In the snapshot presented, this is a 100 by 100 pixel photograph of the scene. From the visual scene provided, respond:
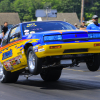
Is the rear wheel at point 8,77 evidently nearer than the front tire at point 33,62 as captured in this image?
No

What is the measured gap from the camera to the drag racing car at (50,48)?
7293 mm

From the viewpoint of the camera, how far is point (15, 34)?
9031mm

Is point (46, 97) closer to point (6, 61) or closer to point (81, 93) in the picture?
point (81, 93)

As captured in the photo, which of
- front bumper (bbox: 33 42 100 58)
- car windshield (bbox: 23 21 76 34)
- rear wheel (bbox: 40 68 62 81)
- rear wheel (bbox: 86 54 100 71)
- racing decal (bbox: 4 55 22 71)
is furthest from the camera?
rear wheel (bbox: 40 68 62 81)

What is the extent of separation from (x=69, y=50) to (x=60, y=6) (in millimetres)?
121954

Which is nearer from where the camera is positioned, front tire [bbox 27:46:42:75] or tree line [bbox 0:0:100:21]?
front tire [bbox 27:46:42:75]

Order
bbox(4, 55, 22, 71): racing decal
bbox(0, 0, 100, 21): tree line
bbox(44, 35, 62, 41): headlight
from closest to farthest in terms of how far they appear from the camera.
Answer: bbox(44, 35, 62, 41): headlight, bbox(4, 55, 22, 71): racing decal, bbox(0, 0, 100, 21): tree line

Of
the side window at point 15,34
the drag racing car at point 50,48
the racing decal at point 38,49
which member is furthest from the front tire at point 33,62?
the side window at point 15,34

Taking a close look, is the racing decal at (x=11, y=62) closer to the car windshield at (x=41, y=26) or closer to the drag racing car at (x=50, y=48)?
the drag racing car at (x=50, y=48)

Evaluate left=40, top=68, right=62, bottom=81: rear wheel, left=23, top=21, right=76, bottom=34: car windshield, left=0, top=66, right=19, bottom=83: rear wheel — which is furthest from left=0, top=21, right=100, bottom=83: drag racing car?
left=40, top=68, right=62, bottom=81: rear wheel

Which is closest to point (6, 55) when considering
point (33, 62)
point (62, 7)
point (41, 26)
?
point (41, 26)

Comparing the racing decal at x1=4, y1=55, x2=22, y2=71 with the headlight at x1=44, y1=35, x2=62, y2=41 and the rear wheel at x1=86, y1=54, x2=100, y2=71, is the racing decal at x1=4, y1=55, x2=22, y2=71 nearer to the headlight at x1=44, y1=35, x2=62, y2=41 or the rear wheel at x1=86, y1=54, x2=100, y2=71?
the headlight at x1=44, y1=35, x2=62, y2=41

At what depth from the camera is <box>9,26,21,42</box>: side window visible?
8742mm

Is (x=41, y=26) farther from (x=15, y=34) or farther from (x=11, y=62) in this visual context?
(x=11, y=62)
